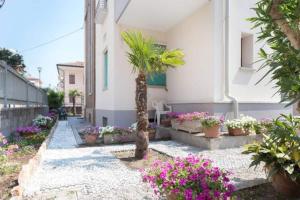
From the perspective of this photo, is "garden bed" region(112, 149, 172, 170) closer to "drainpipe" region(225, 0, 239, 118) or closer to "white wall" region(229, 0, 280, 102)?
"drainpipe" region(225, 0, 239, 118)

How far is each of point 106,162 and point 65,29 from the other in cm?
1967

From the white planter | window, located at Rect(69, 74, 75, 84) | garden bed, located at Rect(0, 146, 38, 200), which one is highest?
window, located at Rect(69, 74, 75, 84)

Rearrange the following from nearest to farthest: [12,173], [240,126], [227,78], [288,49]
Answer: [288,49]
[12,173]
[240,126]
[227,78]

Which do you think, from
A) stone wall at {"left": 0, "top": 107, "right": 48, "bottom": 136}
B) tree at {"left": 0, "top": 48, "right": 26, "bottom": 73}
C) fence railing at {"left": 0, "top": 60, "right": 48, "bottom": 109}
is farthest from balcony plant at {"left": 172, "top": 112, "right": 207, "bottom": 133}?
tree at {"left": 0, "top": 48, "right": 26, "bottom": 73}

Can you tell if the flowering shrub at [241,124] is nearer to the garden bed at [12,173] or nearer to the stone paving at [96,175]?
the stone paving at [96,175]

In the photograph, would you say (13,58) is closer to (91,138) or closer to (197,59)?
(91,138)

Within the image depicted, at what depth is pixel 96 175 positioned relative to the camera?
4488 mm

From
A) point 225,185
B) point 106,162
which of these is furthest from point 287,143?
point 106,162

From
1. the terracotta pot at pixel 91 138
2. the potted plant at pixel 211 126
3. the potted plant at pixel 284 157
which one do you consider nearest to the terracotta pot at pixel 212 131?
the potted plant at pixel 211 126

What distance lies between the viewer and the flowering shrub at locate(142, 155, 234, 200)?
258 centimetres

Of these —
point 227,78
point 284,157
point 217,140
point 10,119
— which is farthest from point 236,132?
point 10,119

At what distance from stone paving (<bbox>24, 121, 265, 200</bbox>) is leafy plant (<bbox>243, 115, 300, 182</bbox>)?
25.2 inches

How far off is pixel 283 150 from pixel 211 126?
3.29 m

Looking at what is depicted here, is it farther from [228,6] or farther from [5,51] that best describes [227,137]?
[5,51]
